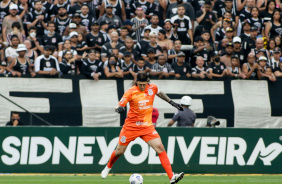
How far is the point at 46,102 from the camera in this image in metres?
17.8

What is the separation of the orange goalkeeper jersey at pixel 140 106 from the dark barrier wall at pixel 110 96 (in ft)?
19.2

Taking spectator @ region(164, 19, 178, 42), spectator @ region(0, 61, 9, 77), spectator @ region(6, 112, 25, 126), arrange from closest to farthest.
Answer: spectator @ region(6, 112, 25, 126)
spectator @ region(0, 61, 9, 77)
spectator @ region(164, 19, 178, 42)

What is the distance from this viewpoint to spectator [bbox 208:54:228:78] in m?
18.9

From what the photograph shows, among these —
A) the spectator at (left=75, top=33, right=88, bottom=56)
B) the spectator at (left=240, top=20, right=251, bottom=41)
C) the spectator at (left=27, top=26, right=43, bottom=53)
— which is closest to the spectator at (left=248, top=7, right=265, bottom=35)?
the spectator at (left=240, top=20, right=251, bottom=41)

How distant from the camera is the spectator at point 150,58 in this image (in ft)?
60.7

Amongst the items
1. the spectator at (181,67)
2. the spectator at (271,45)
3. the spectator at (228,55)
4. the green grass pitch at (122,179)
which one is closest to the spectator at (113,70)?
the spectator at (181,67)

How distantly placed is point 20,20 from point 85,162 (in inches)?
243

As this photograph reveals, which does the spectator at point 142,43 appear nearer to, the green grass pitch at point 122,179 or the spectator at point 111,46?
the spectator at point 111,46

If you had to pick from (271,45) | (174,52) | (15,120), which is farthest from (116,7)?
(15,120)

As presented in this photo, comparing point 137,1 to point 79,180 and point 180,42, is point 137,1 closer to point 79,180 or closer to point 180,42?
point 180,42

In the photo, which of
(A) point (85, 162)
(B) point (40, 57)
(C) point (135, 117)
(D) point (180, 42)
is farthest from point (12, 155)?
(D) point (180, 42)

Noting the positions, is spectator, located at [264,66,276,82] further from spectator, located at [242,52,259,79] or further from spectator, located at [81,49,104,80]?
spectator, located at [81,49,104,80]

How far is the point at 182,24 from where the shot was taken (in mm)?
20312

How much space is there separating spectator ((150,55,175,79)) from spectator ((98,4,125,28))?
2.48 metres
